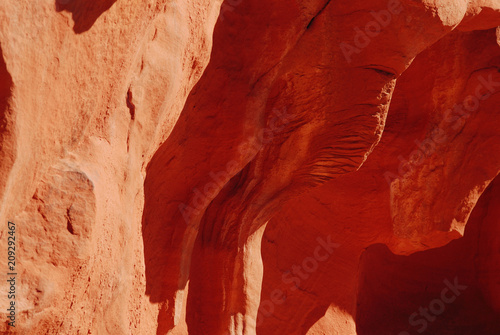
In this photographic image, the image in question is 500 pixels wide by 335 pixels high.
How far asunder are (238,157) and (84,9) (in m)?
0.82

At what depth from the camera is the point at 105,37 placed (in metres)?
1.30

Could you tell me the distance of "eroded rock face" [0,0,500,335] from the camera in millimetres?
1251

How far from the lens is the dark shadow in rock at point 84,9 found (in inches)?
47.2

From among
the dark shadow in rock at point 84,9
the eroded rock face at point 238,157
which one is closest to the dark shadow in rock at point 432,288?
the eroded rock face at point 238,157

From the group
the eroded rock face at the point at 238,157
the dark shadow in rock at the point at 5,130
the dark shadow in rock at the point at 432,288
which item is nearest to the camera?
the dark shadow in rock at the point at 5,130

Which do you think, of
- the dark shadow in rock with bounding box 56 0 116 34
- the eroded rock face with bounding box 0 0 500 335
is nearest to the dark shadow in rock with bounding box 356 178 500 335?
the eroded rock face with bounding box 0 0 500 335

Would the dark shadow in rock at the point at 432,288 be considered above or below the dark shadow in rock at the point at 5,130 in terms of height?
above

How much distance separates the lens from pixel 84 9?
1234 mm

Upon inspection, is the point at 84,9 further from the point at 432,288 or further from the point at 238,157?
the point at 432,288

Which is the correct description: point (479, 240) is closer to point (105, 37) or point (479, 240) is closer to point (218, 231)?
point (218, 231)

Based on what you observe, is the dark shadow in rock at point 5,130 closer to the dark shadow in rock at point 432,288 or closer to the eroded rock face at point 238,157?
the eroded rock face at point 238,157

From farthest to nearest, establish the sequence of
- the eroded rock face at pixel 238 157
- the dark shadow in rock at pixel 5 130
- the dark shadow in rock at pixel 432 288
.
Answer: the dark shadow in rock at pixel 432 288
the eroded rock face at pixel 238 157
the dark shadow in rock at pixel 5 130

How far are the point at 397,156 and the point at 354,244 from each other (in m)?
0.44

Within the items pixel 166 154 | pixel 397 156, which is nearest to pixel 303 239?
pixel 397 156
